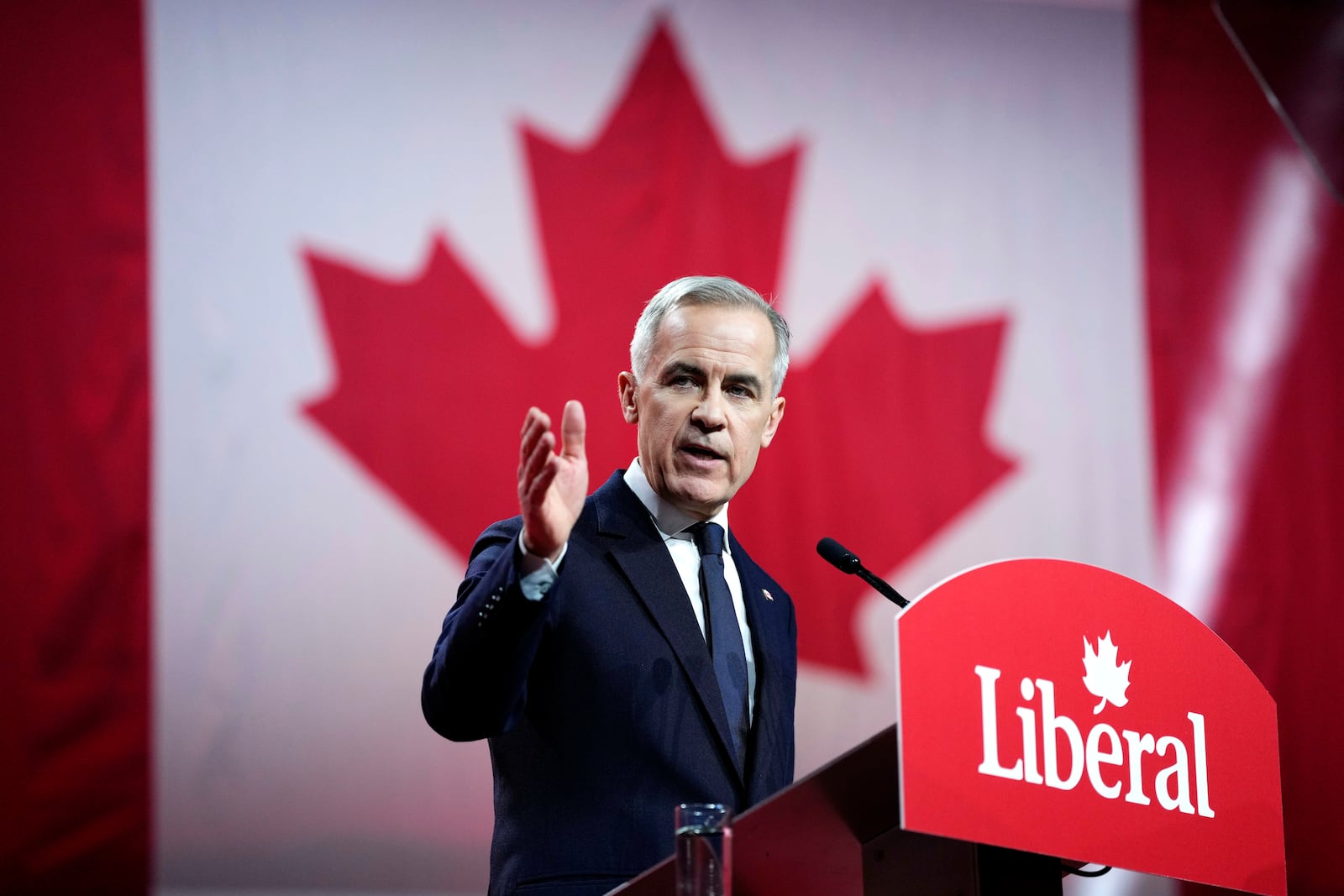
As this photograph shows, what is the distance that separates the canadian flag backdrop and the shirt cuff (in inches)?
65.5

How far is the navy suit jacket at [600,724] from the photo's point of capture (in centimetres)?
135

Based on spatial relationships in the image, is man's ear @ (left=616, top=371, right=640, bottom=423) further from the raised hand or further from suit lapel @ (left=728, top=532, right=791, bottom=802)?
the raised hand

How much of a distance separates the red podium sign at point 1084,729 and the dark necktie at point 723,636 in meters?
0.57

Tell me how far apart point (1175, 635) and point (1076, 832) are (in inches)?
8.4

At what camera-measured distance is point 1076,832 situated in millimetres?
938

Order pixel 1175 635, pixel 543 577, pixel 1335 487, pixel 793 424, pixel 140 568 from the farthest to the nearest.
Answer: pixel 1335 487
pixel 793 424
pixel 140 568
pixel 543 577
pixel 1175 635

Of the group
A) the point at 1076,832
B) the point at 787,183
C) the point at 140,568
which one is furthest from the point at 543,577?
the point at 787,183

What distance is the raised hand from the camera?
1159 mm

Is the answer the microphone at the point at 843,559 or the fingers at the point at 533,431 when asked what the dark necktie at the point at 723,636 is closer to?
the microphone at the point at 843,559

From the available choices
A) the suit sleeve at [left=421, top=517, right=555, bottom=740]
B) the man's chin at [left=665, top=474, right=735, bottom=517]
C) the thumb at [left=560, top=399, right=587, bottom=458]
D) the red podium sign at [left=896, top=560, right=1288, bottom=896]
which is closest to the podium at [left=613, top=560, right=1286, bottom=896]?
the red podium sign at [left=896, top=560, right=1288, bottom=896]

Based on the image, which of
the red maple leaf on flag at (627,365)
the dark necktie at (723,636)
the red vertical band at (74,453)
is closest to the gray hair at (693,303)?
the dark necktie at (723,636)

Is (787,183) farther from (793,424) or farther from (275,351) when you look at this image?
(275,351)

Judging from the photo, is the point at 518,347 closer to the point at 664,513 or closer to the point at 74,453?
the point at 74,453

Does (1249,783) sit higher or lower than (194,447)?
lower
